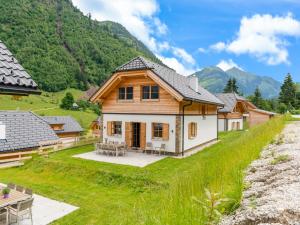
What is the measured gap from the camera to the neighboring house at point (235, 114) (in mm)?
36219

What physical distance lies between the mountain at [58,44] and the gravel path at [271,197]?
9280 cm

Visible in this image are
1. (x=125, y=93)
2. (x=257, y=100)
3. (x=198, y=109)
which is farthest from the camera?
(x=257, y=100)

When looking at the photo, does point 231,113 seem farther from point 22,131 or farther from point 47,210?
point 47,210

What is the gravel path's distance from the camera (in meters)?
3.38

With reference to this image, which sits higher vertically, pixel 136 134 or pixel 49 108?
pixel 49 108

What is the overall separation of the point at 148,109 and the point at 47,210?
32.7 ft

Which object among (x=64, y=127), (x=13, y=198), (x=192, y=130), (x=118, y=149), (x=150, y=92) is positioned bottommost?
(x=64, y=127)

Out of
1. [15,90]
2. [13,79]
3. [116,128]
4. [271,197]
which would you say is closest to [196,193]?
[271,197]

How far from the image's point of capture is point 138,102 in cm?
1836

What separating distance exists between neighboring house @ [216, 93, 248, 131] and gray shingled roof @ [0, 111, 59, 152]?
2329 centimetres

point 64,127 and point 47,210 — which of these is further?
point 64,127

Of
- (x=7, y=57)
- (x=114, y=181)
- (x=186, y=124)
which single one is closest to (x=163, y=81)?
(x=186, y=124)

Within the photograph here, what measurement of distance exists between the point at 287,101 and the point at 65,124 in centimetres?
4694

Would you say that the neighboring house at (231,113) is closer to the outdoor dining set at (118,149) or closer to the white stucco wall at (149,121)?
the white stucco wall at (149,121)
